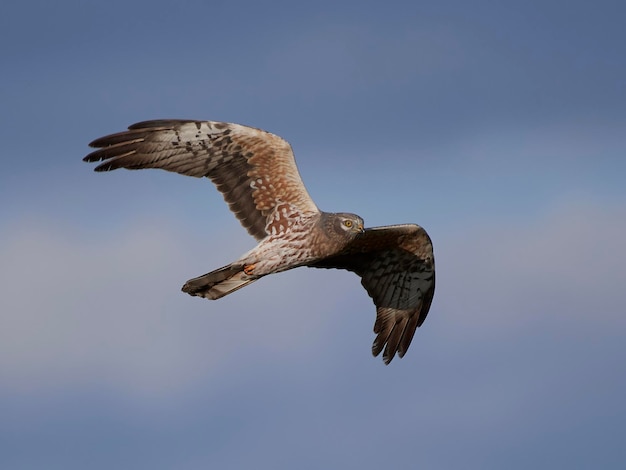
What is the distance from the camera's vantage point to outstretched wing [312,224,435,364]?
56.0ft

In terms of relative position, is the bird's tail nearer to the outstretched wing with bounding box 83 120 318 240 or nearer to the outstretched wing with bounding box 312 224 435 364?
the outstretched wing with bounding box 83 120 318 240

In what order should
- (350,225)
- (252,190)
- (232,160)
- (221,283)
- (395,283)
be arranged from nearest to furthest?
(350,225), (221,283), (232,160), (252,190), (395,283)

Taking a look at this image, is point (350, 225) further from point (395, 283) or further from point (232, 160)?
point (395, 283)

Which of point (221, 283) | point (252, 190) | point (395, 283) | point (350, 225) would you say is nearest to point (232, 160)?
point (252, 190)

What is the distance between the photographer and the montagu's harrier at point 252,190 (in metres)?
15.7

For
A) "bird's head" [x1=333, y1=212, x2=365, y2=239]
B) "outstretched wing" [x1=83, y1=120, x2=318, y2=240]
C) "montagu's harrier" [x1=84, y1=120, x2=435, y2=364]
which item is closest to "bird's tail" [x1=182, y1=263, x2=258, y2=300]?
"montagu's harrier" [x1=84, y1=120, x2=435, y2=364]

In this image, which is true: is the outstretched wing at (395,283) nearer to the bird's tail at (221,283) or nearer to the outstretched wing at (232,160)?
the outstretched wing at (232,160)

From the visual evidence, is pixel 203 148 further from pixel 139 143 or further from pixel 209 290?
pixel 209 290

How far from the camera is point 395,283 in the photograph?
17.4 m

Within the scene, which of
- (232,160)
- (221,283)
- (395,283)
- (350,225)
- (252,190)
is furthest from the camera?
(395,283)

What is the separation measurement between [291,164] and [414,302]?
9.86ft

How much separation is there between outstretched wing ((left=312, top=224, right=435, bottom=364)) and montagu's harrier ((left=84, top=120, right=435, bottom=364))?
34cm

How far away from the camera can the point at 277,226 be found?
16.2 meters

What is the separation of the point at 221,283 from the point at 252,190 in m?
1.38
